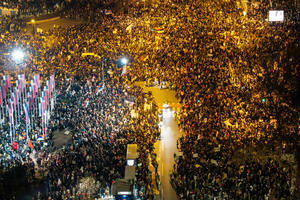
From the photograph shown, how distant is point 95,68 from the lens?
945 inches

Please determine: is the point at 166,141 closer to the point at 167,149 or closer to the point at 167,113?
the point at 167,149

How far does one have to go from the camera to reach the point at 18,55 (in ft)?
83.2

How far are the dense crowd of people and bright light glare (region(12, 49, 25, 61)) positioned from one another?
65cm

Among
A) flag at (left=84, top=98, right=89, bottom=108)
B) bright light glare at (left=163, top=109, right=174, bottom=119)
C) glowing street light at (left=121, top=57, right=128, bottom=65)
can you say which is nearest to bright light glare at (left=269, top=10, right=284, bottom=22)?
glowing street light at (left=121, top=57, right=128, bottom=65)

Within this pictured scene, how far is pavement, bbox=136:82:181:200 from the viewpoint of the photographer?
14.3 metres

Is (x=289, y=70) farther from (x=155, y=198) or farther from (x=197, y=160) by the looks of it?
(x=155, y=198)

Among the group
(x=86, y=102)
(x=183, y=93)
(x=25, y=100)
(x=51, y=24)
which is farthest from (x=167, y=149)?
(x=51, y=24)

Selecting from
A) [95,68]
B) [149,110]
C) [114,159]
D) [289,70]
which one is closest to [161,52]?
[95,68]

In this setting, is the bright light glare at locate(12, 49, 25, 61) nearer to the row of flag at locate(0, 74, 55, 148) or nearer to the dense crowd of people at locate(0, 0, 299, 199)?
the dense crowd of people at locate(0, 0, 299, 199)

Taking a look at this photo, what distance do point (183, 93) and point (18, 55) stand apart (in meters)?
12.3

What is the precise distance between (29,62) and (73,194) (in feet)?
44.3

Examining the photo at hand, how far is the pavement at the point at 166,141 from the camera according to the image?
47.0ft

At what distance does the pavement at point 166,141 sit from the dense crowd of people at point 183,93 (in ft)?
1.41

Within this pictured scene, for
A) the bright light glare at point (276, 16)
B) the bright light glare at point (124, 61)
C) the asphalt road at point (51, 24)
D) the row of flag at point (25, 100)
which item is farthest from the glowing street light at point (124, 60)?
the bright light glare at point (276, 16)
